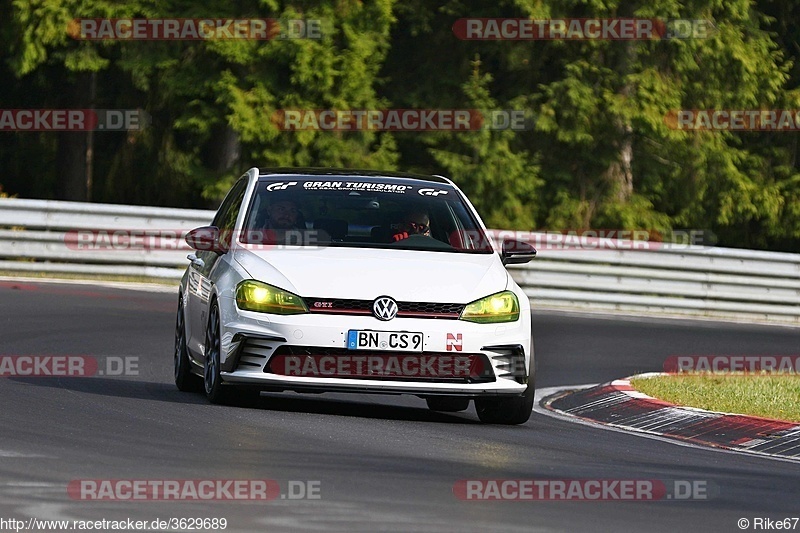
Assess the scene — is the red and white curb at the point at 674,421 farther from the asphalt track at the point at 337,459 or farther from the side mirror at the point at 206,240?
the side mirror at the point at 206,240

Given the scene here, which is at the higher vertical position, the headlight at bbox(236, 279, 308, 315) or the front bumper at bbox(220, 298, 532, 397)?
the headlight at bbox(236, 279, 308, 315)

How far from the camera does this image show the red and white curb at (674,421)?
1105cm

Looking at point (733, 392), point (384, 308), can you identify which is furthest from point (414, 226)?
point (733, 392)

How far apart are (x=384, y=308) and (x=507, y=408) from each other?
4.07 feet

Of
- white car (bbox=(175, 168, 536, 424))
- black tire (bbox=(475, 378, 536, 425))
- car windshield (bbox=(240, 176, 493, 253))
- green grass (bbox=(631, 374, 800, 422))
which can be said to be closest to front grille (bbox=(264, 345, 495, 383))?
white car (bbox=(175, 168, 536, 424))

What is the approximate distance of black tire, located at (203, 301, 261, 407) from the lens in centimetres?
1109

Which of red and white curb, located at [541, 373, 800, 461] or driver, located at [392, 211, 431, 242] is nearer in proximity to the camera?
red and white curb, located at [541, 373, 800, 461]

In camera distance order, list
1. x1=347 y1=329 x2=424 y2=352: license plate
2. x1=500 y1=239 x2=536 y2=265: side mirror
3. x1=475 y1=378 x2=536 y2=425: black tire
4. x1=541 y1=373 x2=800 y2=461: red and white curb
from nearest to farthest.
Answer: x1=347 y1=329 x2=424 y2=352: license plate < x1=541 y1=373 x2=800 y2=461: red and white curb < x1=475 y1=378 x2=536 y2=425: black tire < x1=500 y1=239 x2=536 y2=265: side mirror

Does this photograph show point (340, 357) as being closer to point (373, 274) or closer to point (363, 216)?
point (373, 274)

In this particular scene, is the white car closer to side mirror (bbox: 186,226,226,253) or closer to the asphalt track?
side mirror (bbox: 186,226,226,253)

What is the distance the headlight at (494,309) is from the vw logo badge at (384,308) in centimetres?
44

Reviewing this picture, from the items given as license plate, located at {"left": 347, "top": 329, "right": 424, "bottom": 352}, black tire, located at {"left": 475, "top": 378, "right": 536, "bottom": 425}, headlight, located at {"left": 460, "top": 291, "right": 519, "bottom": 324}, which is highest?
headlight, located at {"left": 460, "top": 291, "right": 519, "bottom": 324}

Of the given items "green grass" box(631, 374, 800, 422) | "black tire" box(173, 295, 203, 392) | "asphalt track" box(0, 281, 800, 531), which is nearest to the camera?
"asphalt track" box(0, 281, 800, 531)

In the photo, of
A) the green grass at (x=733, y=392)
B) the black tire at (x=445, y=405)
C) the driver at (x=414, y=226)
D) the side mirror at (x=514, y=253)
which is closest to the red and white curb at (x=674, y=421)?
the green grass at (x=733, y=392)
